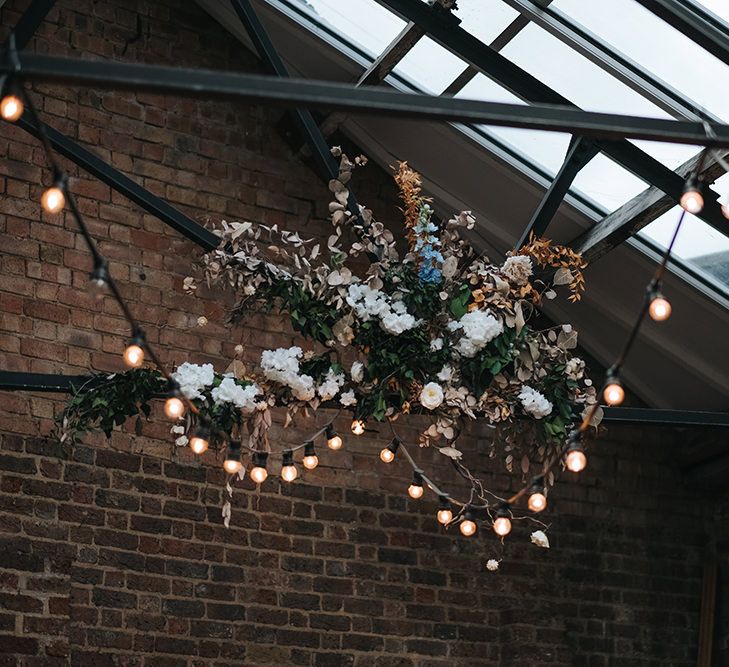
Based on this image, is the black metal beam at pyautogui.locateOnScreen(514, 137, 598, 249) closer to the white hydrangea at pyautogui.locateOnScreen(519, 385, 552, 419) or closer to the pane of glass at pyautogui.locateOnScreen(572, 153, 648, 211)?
the pane of glass at pyautogui.locateOnScreen(572, 153, 648, 211)

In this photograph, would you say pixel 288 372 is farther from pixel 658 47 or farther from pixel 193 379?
pixel 658 47

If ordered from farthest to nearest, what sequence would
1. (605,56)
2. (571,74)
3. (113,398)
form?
(571,74) < (605,56) < (113,398)

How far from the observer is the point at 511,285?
17.5ft

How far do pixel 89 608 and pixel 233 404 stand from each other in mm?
1678

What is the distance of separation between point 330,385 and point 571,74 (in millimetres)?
1831

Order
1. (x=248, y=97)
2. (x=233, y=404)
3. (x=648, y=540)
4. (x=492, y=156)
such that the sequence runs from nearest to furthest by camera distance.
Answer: (x=248, y=97)
(x=233, y=404)
(x=492, y=156)
(x=648, y=540)

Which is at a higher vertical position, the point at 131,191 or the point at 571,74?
the point at 571,74

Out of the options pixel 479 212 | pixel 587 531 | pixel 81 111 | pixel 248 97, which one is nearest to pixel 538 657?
pixel 587 531

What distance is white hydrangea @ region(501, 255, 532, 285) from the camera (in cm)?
528

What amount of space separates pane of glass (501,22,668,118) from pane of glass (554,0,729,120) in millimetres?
201

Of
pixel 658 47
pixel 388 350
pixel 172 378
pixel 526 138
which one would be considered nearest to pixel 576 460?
pixel 388 350

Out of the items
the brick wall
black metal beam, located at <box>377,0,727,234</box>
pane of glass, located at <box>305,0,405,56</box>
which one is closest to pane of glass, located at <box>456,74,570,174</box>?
black metal beam, located at <box>377,0,727,234</box>

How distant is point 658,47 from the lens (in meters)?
5.53

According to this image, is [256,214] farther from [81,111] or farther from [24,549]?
[24,549]
